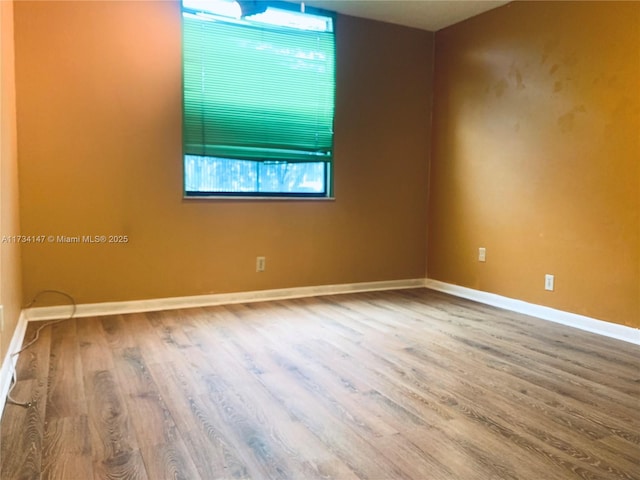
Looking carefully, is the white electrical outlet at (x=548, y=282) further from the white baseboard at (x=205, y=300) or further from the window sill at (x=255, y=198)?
the window sill at (x=255, y=198)

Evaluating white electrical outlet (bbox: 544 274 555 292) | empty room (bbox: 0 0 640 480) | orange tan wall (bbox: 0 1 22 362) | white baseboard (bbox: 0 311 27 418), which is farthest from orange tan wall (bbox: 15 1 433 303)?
white electrical outlet (bbox: 544 274 555 292)

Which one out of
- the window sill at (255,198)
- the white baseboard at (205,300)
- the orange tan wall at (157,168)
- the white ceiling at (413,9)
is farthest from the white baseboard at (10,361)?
the white ceiling at (413,9)

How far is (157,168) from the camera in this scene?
374 centimetres

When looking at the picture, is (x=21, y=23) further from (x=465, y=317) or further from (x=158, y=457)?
(x=465, y=317)

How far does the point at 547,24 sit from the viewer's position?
3.64m

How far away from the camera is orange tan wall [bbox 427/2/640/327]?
320cm

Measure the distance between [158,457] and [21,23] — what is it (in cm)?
305

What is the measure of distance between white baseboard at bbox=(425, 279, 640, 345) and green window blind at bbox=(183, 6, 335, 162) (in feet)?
5.66

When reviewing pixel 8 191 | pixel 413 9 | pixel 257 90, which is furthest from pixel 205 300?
pixel 413 9

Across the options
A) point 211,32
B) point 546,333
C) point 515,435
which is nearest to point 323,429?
point 515,435

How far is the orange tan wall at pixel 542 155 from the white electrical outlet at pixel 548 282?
37 mm

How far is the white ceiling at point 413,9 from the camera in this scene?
4020mm

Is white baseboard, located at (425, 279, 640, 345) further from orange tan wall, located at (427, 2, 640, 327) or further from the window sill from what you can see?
the window sill

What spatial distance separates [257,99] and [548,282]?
8.95 ft
